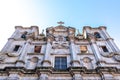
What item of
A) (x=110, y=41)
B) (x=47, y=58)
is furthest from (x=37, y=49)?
(x=110, y=41)

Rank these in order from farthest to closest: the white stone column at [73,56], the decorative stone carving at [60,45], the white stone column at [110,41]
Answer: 1. the decorative stone carving at [60,45]
2. the white stone column at [110,41]
3. the white stone column at [73,56]

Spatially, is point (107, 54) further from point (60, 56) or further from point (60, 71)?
point (60, 71)

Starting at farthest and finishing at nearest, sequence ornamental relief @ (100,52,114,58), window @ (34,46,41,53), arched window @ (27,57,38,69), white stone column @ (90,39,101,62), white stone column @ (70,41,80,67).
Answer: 1. window @ (34,46,41,53)
2. ornamental relief @ (100,52,114,58)
3. white stone column @ (90,39,101,62)
4. arched window @ (27,57,38,69)
5. white stone column @ (70,41,80,67)

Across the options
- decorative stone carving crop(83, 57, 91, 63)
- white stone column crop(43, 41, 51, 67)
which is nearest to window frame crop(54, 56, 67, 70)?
white stone column crop(43, 41, 51, 67)

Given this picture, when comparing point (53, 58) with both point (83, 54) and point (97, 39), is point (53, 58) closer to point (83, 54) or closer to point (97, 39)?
point (83, 54)

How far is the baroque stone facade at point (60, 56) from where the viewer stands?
18.4 m

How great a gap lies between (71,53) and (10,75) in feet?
24.0

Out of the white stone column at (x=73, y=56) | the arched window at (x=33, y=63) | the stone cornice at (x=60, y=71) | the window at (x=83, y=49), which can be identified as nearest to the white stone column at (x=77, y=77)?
the stone cornice at (x=60, y=71)

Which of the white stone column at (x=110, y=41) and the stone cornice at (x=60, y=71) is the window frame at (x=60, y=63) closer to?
the stone cornice at (x=60, y=71)

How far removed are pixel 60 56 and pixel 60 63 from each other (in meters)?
1.36

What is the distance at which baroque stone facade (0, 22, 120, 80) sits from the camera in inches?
725

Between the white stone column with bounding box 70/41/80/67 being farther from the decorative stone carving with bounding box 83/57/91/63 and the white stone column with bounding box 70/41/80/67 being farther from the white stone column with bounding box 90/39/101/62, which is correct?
the white stone column with bounding box 90/39/101/62

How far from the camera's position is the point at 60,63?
2111 cm

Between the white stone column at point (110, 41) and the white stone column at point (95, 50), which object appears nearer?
the white stone column at point (95, 50)
